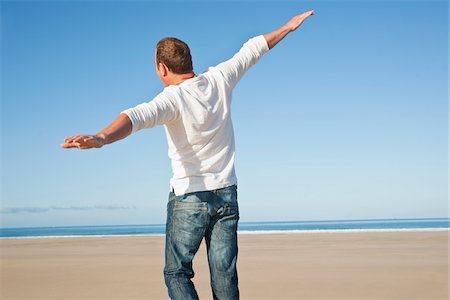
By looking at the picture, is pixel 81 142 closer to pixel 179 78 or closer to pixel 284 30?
pixel 179 78

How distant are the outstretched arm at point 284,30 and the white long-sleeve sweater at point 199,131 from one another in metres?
0.47

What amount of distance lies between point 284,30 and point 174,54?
2.91 feet

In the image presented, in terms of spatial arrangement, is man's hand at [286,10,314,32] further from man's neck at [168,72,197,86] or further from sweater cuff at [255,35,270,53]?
man's neck at [168,72,197,86]

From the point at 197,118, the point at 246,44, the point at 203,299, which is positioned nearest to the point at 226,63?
the point at 246,44

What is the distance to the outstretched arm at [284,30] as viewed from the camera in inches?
132

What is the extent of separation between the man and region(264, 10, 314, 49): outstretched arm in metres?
0.50

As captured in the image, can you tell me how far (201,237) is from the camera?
2.94 m

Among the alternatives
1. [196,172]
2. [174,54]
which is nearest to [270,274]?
[196,172]

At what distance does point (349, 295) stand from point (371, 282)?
37.9 inches

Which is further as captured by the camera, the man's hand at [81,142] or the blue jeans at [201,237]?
the blue jeans at [201,237]

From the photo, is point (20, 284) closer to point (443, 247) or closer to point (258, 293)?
point (258, 293)

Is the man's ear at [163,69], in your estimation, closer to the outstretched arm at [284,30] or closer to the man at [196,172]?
the man at [196,172]

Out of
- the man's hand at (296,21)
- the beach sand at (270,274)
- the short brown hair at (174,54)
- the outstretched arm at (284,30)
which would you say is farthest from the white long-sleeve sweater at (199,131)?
the beach sand at (270,274)

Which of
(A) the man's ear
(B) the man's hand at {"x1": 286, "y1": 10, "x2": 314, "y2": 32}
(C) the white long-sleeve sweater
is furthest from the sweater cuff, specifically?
(A) the man's ear
